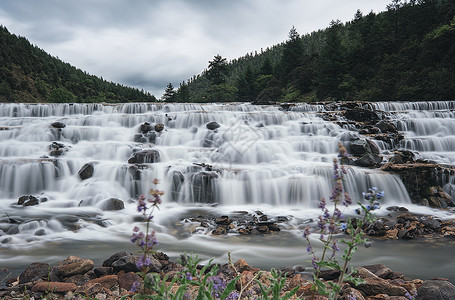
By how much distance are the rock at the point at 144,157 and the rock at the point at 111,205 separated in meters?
3.63

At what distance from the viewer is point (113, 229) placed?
735cm

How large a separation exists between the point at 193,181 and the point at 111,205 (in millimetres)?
3110

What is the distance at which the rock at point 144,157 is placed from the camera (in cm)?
1272

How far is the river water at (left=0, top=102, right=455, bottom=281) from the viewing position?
5.96 metres

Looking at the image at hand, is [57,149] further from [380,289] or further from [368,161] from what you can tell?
[368,161]

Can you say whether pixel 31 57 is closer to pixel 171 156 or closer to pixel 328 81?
pixel 328 81

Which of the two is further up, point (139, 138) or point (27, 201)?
point (139, 138)

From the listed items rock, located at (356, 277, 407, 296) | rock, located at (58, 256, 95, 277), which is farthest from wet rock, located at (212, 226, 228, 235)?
rock, located at (356, 277, 407, 296)

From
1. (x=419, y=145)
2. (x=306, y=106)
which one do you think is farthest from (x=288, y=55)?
(x=419, y=145)

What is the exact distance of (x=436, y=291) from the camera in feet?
9.75

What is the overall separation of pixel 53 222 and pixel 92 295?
5.28 metres

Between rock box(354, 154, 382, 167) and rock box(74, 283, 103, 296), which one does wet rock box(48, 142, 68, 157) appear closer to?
rock box(74, 283, 103, 296)

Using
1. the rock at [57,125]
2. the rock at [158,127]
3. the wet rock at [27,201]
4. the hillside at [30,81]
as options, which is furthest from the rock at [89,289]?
the hillside at [30,81]

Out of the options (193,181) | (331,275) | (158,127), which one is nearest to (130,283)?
(331,275)
